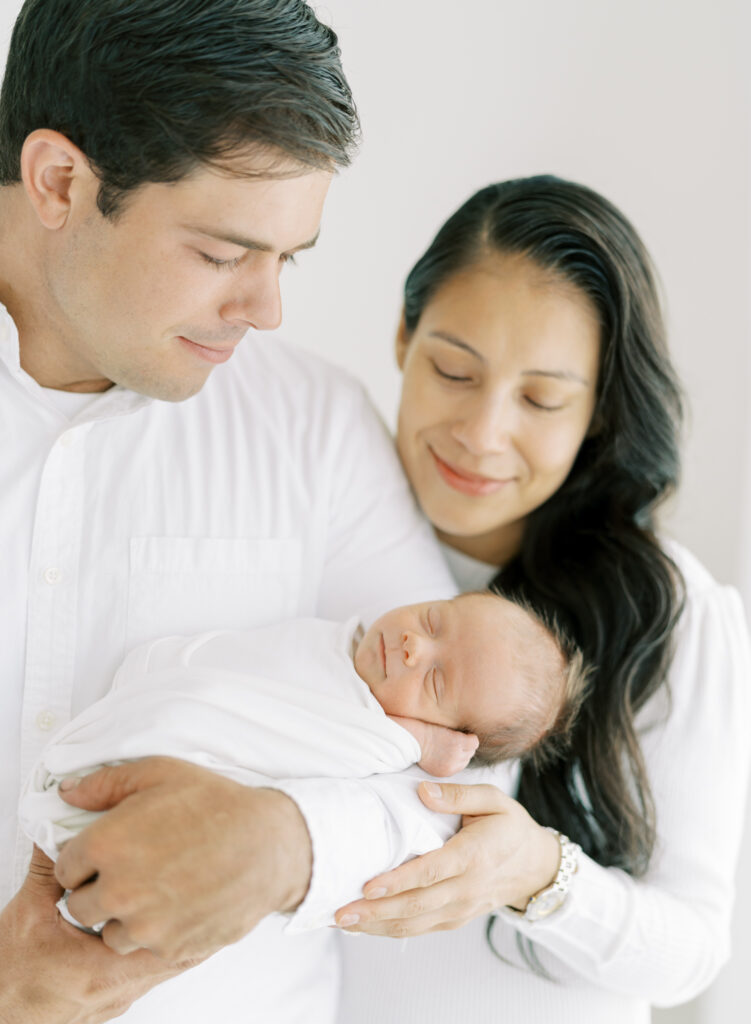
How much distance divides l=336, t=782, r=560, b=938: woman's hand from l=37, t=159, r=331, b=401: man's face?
2.56ft

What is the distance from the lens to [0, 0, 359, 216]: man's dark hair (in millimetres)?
1462

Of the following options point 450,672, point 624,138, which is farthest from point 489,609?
point 624,138

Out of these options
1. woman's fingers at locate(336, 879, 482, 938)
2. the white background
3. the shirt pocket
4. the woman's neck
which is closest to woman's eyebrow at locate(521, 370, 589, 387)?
the woman's neck

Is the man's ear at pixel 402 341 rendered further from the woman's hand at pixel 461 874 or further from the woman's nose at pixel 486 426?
the woman's hand at pixel 461 874

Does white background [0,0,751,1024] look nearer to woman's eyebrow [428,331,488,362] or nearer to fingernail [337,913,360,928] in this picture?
woman's eyebrow [428,331,488,362]

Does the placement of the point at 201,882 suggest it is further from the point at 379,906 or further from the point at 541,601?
the point at 541,601

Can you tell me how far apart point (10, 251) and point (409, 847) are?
3.79ft

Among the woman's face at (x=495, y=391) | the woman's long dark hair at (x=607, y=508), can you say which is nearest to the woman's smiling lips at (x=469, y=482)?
the woman's face at (x=495, y=391)

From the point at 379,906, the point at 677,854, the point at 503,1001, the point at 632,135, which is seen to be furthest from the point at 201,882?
the point at 632,135

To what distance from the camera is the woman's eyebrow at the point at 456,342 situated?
197cm

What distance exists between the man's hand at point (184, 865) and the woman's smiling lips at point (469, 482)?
893 mm

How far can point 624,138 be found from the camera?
2.78 m

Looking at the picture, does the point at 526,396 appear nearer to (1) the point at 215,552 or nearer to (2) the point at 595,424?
(2) the point at 595,424

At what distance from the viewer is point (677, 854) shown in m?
1.95
